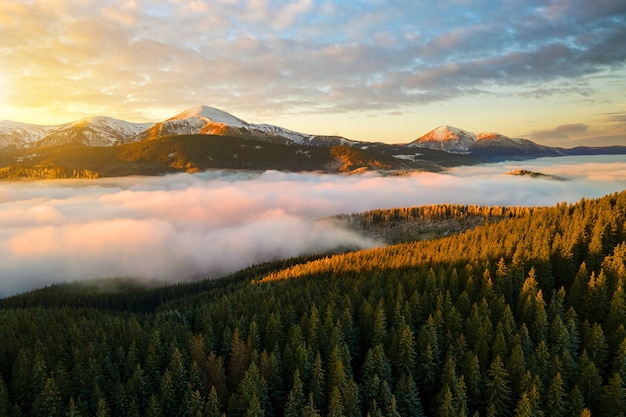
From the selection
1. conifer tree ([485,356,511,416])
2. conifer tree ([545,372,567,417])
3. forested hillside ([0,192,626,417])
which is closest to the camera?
conifer tree ([545,372,567,417])

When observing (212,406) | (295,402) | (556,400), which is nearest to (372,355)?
(295,402)

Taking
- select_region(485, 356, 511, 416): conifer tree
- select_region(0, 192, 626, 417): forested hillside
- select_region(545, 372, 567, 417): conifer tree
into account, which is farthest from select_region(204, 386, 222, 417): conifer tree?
select_region(545, 372, 567, 417): conifer tree

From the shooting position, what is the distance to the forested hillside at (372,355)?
243 ft

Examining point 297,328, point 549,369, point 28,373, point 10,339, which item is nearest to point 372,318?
point 297,328

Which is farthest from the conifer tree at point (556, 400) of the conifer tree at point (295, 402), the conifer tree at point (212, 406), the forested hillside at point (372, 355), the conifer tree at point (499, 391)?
→ the conifer tree at point (212, 406)

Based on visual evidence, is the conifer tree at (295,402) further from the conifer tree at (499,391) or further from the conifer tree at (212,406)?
the conifer tree at (499,391)

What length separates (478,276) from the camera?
127 metres

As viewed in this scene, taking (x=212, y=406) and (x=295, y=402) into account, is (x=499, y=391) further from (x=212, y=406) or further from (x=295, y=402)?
(x=212, y=406)

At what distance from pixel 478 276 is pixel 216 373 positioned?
85044mm

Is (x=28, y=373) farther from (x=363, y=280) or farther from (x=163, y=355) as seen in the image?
(x=363, y=280)

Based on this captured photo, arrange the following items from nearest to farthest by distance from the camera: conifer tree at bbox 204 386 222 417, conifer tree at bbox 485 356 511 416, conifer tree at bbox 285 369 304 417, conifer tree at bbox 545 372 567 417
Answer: conifer tree at bbox 204 386 222 417, conifer tree at bbox 285 369 304 417, conifer tree at bbox 545 372 567 417, conifer tree at bbox 485 356 511 416

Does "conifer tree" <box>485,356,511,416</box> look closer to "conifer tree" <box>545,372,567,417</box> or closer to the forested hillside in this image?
the forested hillside

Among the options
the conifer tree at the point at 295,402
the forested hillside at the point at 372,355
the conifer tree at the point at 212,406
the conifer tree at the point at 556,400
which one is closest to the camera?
the conifer tree at the point at 212,406

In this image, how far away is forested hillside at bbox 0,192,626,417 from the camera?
74.1 metres
